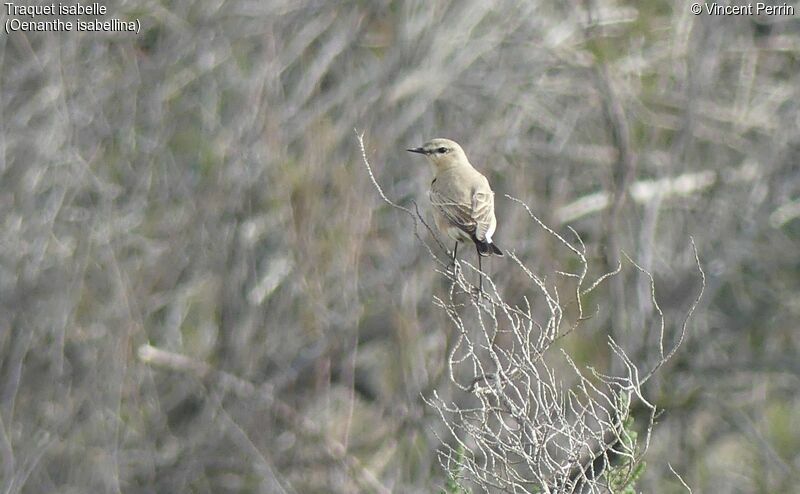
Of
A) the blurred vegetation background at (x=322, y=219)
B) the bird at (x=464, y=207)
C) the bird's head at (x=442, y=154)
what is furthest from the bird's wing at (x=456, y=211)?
the blurred vegetation background at (x=322, y=219)

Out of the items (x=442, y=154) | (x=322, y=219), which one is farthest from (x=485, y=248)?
(x=322, y=219)

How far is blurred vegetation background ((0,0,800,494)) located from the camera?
32.3ft

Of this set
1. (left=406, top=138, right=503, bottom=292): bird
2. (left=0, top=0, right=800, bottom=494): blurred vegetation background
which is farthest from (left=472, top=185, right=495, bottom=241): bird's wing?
(left=0, top=0, right=800, bottom=494): blurred vegetation background

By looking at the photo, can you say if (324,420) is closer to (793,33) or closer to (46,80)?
(46,80)

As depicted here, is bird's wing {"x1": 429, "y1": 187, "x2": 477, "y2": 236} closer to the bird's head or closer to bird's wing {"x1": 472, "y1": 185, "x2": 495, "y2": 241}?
bird's wing {"x1": 472, "y1": 185, "x2": 495, "y2": 241}

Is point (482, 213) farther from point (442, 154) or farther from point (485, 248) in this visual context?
point (442, 154)

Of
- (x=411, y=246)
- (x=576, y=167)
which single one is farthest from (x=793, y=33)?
(x=411, y=246)

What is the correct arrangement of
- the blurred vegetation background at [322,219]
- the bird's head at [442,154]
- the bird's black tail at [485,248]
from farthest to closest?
the blurred vegetation background at [322,219] → the bird's head at [442,154] → the bird's black tail at [485,248]

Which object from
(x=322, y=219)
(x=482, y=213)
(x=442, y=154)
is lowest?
(x=322, y=219)

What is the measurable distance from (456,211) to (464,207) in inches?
2.0

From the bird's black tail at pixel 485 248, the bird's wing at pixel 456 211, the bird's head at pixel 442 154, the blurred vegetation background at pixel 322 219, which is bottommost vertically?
the blurred vegetation background at pixel 322 219

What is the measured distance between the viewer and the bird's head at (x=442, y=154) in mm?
6961

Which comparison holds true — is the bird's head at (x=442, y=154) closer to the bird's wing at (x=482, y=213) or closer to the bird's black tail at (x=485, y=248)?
the bird's wing at (x=482, y=213)

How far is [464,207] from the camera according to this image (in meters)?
6.18
